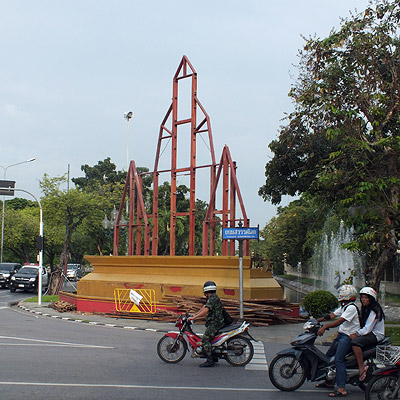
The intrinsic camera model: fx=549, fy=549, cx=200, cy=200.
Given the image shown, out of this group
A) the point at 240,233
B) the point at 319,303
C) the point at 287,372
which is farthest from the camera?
the point at 319,303

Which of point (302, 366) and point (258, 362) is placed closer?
point (302, 366)

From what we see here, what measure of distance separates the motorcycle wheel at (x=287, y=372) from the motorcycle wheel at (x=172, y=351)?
2.64 metres

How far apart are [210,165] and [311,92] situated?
5674 mm

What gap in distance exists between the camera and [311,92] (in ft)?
50.4

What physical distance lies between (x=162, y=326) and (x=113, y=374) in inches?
313

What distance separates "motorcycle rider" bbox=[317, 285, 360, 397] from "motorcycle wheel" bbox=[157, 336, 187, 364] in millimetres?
2866

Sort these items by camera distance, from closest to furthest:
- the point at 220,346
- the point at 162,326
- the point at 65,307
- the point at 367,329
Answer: the point at 367,329 < the point at 220,346 < the point at 162,326 < the point at 65,307

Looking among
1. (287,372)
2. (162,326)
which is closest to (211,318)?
(287,372)

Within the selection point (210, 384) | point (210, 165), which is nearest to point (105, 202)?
point (210, 165)

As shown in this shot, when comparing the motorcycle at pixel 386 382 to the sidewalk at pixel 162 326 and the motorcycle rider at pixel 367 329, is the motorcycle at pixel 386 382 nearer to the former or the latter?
the motorcycle rider at pixel 367 329

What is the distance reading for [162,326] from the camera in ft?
54.1

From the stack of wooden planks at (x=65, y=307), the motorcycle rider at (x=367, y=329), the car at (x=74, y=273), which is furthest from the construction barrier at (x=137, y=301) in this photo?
the car at (x=74, y=273)

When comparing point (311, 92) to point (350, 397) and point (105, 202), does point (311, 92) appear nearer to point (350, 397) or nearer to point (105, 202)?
point (350, 397)

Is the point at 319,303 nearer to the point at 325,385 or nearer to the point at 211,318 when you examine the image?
the point at 211,318
